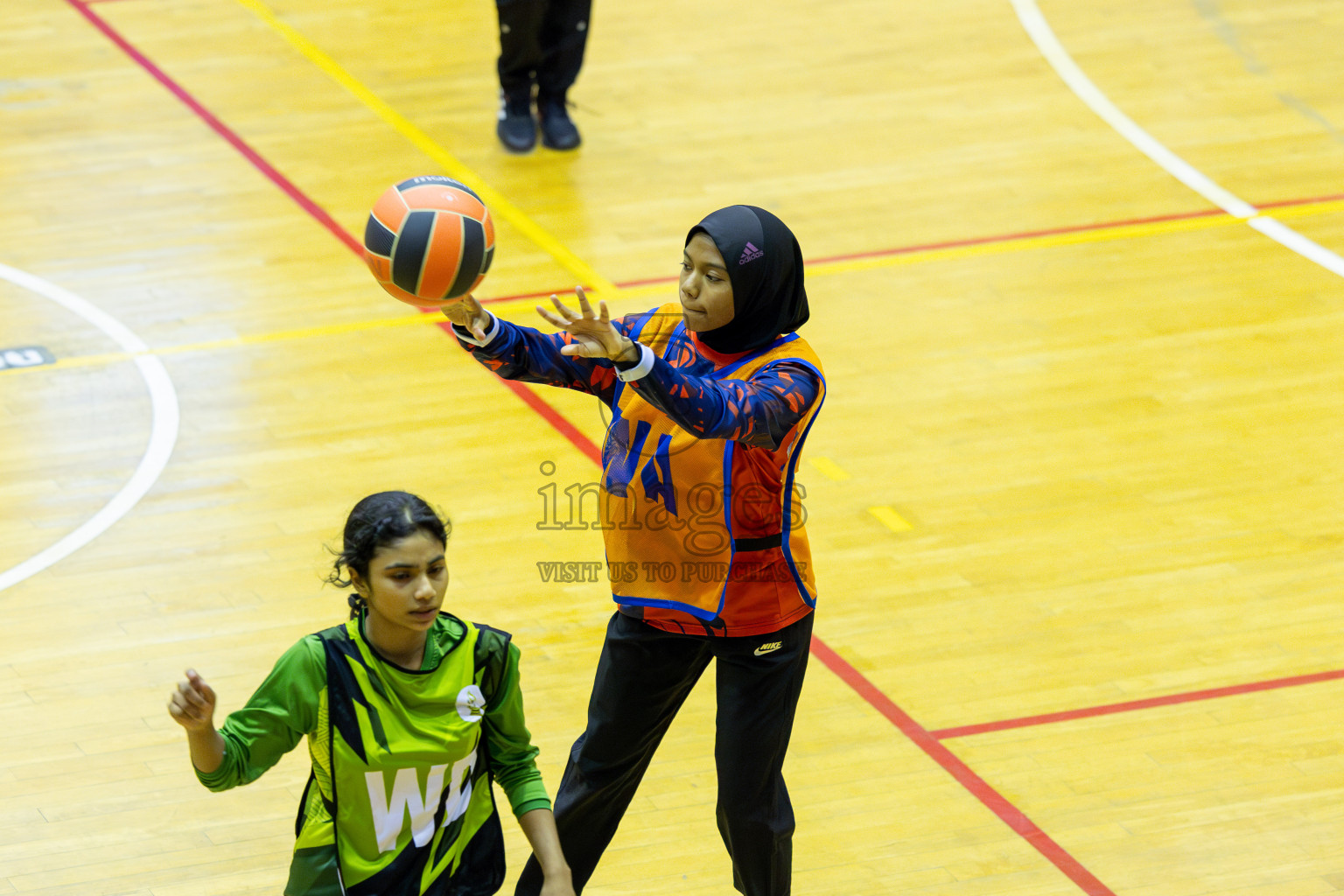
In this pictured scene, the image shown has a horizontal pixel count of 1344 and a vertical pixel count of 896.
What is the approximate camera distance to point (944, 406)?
712 cm

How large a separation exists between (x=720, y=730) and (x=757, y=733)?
10 centimetres

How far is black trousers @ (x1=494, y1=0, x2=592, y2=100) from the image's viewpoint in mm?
9117

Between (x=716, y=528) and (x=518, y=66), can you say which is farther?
(x=518, y=66)

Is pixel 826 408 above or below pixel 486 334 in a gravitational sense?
below

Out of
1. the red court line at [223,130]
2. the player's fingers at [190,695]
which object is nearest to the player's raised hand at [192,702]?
the player's fingers at [190,695]

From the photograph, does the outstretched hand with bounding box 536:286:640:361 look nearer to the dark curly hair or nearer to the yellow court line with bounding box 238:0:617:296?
the dark curly hair

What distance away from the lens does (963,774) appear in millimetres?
5090

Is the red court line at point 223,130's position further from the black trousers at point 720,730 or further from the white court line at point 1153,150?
the white court line at point 1153,150

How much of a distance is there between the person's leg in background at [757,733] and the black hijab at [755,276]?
692 mm

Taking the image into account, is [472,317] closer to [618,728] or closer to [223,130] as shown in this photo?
[618,728]

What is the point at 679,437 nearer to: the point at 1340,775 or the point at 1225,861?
the point at 1225,861

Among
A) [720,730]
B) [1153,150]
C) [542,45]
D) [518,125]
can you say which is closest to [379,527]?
[720,730]

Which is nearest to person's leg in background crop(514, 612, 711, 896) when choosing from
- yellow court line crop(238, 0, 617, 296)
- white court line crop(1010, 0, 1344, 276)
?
yellow court line crop(238, 0, 617, 296)

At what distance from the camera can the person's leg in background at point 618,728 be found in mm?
3900
